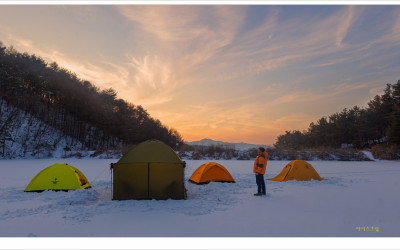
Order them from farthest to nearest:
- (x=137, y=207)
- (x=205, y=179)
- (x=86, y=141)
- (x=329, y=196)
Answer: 1. (x=86, y=141)
2. (x=205, y=179)
3. (x=329, y=196)
4. (x=137, y=207)

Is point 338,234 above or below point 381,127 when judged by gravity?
below

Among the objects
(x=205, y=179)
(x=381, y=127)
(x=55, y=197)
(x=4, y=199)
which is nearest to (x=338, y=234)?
(x=205, y=179)

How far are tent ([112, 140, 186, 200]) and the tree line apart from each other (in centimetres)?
3699

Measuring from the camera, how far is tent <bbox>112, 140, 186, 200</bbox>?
29.0 ft

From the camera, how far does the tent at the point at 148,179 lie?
885 cm

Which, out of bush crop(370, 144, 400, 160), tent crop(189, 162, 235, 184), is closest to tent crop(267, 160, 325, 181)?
tent crop(189, 162, 235, 184)

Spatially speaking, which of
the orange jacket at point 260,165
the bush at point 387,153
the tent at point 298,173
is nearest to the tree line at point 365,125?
the bush at point 387,153

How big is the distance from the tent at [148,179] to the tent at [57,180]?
2.28 metres

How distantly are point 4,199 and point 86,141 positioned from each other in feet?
130

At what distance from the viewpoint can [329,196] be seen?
9.45m

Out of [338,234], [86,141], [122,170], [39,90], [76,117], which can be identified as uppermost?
[39,90]

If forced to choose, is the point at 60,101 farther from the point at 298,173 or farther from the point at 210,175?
the point at 298,173

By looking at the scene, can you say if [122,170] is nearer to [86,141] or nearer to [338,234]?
[338,234]

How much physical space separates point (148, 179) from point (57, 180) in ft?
12.5
